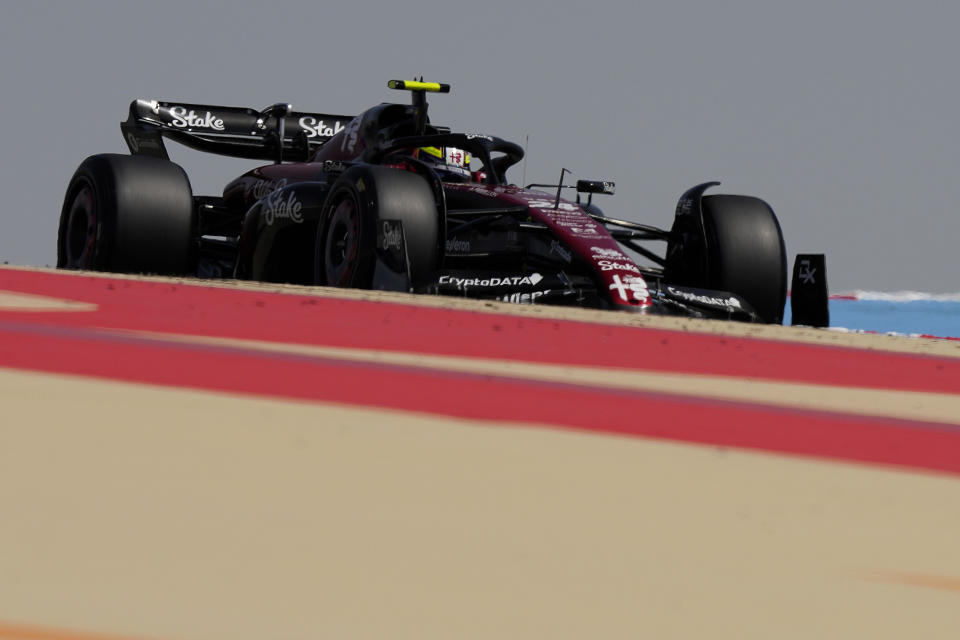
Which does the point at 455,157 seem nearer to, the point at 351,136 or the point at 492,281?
the point at 351,136

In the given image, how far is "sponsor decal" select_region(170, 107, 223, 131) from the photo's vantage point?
29.3 ft

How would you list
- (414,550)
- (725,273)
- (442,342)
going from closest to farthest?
(414,550) < (442,342) < (725,273)

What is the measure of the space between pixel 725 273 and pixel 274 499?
527 centimetres

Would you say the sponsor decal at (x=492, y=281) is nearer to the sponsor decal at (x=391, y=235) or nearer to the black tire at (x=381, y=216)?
the black tire at (x=381, y=216)

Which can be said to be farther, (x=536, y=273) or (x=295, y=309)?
(x=536, y=273)

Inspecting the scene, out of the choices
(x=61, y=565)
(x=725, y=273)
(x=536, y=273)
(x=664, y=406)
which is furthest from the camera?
(x=725, y=273)

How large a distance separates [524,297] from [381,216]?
0.77 metres

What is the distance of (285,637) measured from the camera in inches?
57.9

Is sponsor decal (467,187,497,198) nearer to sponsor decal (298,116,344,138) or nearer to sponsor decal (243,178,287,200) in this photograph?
sponsor decal (243,178,287,200)

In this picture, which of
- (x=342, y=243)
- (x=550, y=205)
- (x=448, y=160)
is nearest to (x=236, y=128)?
(x=448, y=160)

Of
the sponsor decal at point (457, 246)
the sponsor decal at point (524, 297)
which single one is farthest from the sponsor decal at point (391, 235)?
the sponsor decal at point (457, 246)

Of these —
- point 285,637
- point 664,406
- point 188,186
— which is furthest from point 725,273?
point 285,637

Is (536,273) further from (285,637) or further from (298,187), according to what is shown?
(285,637)

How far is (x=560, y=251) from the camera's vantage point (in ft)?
20.9
